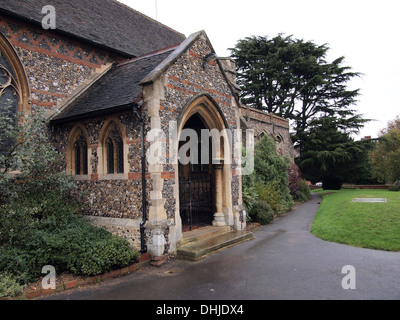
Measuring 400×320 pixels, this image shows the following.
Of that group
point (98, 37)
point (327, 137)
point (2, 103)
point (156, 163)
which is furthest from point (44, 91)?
point (327, 137)

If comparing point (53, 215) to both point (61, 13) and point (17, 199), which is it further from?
point (61, 13)

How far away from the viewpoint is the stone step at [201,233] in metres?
8.28

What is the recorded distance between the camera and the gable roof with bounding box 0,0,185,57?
9.59 meters

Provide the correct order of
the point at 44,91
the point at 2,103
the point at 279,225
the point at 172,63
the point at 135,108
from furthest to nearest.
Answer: the point at 279,225 < the point at 44,91 < the point at 2,103 < the point at 172,63 < the point at 135,108

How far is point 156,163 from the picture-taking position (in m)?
7.39

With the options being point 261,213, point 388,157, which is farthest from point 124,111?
point 388,157

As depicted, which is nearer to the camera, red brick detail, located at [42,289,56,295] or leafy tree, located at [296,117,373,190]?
red brick detail, located at [42,289,56,295]

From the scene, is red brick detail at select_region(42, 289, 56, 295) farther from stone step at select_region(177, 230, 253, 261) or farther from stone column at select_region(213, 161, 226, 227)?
stone column at select_region(213, 161, 226, 227)

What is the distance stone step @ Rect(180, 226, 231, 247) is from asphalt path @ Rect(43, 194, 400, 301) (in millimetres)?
883

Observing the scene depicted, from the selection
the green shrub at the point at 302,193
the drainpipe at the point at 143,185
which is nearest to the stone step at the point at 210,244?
the drainpipe at the point at 143,185

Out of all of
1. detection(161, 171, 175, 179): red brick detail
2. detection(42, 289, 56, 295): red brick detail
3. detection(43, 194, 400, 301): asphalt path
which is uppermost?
detection(161, 171, 175, 179): red brick detail

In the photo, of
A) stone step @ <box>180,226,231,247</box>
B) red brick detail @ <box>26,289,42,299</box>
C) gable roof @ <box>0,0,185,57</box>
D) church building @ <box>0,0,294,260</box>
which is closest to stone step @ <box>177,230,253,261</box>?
stone step @ <box>180,226,231,247</box>

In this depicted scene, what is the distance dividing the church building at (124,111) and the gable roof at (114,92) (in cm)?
5
